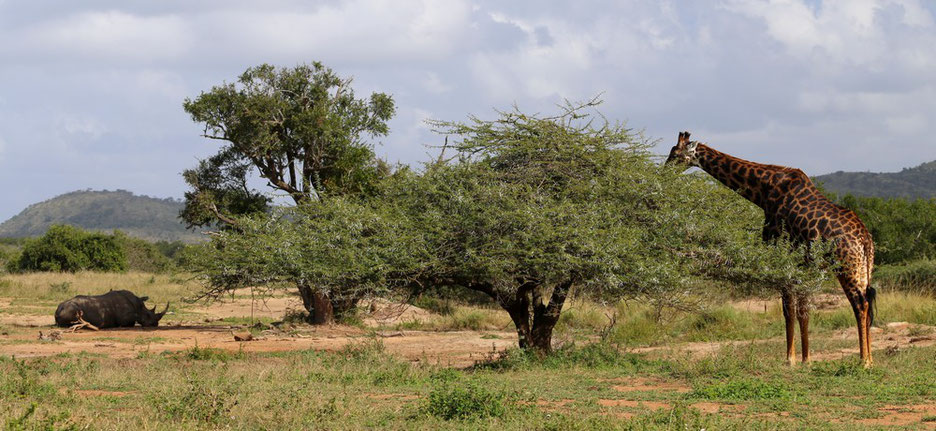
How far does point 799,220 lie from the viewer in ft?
43.8

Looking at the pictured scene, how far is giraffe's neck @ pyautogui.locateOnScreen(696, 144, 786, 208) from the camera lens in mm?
14156

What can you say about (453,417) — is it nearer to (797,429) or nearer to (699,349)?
(797,429)

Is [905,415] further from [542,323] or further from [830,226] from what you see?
[542,323]

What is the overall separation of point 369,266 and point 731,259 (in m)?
5.13

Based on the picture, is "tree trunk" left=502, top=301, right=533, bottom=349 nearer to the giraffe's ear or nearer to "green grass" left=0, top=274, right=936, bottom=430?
"green grass" left=0, top=274, right=936, bottom=430

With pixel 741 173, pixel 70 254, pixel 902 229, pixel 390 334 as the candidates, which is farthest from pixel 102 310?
pixel 902 229

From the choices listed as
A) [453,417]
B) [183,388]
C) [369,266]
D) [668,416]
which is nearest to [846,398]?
[668,416]

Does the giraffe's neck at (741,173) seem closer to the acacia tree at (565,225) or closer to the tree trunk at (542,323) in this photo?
the acacia tree at (565,225)

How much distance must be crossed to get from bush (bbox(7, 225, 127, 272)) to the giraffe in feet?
108

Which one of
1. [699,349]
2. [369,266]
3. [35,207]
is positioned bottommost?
[699,349]

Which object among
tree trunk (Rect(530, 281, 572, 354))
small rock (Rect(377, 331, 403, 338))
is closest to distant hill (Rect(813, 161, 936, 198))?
small rock (Rect(377, 331, 403, 338))

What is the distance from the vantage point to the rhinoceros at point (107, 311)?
848 inches

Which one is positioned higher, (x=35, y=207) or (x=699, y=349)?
(x=35, y=207)

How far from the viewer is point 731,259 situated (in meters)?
13.0
